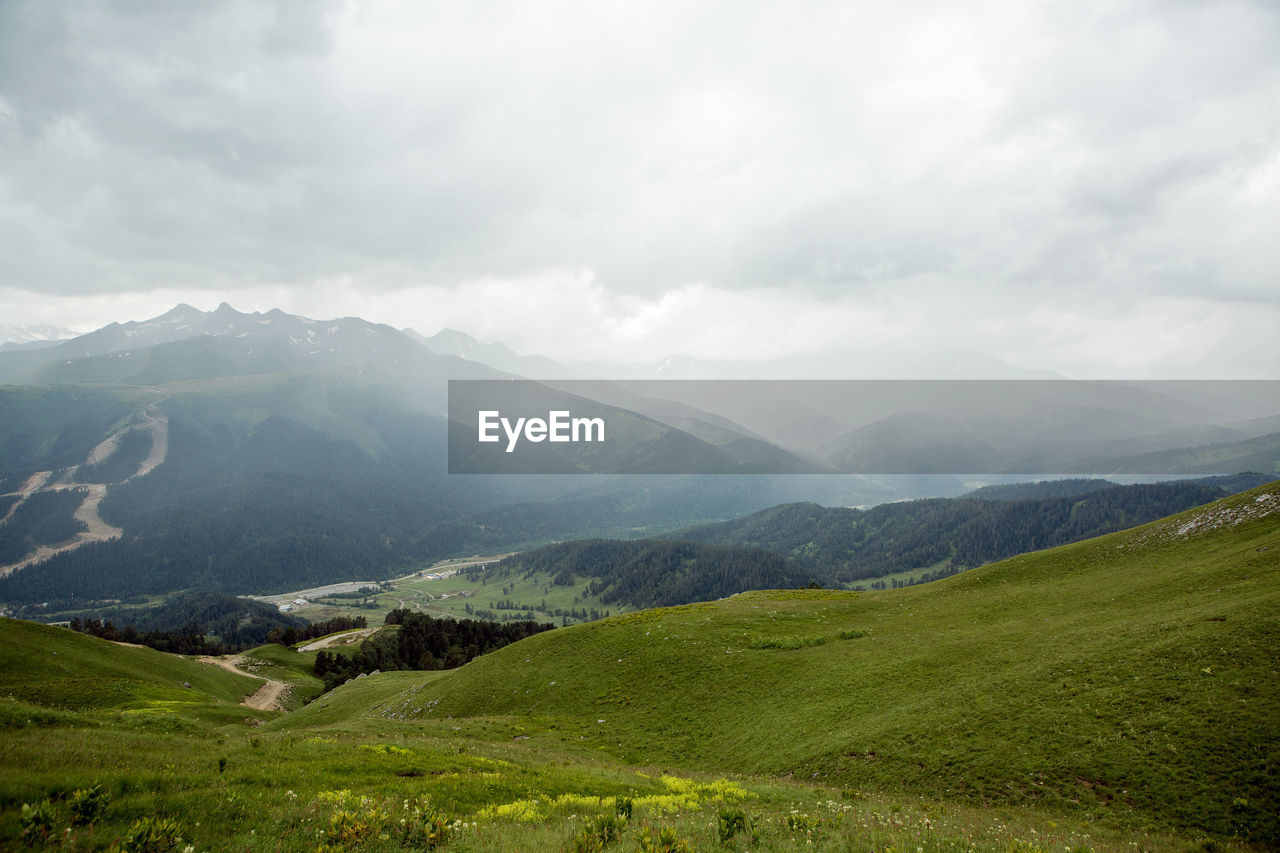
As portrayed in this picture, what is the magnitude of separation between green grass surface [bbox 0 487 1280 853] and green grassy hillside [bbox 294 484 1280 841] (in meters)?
0.14

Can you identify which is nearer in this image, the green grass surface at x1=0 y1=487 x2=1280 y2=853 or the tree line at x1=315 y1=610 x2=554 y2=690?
the green grass surface at x1=0 y1=487 x2=1280 y2=853

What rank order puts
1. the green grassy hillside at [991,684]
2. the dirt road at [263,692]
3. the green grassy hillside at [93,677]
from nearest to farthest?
the green grassy hillside at [991,684] → the green grassy hillside at [93,677] → the dirt road at [263,692]

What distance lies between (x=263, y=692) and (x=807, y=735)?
86.2m

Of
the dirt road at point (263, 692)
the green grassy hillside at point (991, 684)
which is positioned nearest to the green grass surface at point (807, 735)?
the green grassy hillside at point (991, 684)

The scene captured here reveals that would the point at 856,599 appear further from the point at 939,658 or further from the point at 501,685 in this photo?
the point at 501,685

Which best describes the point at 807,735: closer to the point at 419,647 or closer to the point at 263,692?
the point at 263,692

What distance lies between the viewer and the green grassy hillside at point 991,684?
1891 cm

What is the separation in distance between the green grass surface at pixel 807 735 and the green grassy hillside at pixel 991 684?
139 millimetres

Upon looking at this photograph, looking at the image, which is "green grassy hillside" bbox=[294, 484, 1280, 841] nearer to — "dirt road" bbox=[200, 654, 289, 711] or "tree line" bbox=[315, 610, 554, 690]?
"dirt road" bbox=[200, 654, 289, 711]

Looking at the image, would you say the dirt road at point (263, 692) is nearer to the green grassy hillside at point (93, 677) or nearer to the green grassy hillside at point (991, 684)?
the green grassy hillside at point (93, 677)

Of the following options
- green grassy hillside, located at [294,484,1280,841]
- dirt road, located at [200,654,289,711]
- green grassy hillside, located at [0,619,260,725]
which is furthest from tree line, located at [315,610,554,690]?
green grassy hillside, located at [294,484,1280,841]

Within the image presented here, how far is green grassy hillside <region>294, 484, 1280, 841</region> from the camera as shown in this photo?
62.0 ft

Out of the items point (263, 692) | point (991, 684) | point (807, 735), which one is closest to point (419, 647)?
point (263, 692)

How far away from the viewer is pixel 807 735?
27828 mm
